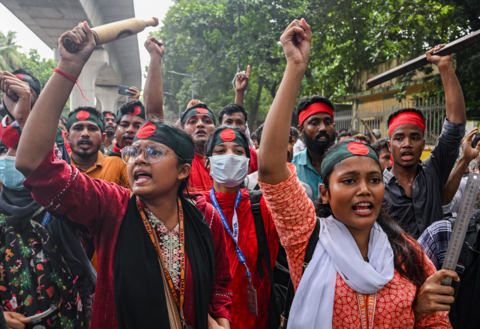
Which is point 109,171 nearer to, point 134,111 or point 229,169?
point 134,111

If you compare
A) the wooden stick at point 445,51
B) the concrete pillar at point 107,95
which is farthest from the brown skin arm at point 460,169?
the concrete pillar at point 107,95

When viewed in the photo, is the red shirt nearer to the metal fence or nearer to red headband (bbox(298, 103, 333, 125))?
red headband (bbox(298, 103, 333, 125))

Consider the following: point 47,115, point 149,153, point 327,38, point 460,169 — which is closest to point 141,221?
point 149,153

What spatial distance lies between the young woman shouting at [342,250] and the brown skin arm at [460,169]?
1.75 m

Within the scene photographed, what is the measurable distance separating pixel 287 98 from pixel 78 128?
263 cm

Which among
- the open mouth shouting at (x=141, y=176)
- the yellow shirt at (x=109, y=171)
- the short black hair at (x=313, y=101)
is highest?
the short black hair at (x=313, y=101)

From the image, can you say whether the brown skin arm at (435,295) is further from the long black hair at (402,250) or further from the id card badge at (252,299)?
the id card badge at (252,299)

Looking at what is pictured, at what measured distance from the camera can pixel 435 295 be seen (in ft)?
5.88

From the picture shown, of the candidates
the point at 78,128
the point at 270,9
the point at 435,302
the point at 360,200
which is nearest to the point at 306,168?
the point at 360,200

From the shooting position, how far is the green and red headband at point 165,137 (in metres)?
2.11

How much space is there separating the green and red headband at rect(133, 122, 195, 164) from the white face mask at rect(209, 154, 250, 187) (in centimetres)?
75

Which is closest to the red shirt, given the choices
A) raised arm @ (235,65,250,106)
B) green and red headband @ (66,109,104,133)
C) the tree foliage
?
green and red headband @ (66,109,104,133)

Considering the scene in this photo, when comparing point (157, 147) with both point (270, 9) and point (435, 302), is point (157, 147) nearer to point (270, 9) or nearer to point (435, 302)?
point (435, 302)

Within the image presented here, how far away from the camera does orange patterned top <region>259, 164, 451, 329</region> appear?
183cm
